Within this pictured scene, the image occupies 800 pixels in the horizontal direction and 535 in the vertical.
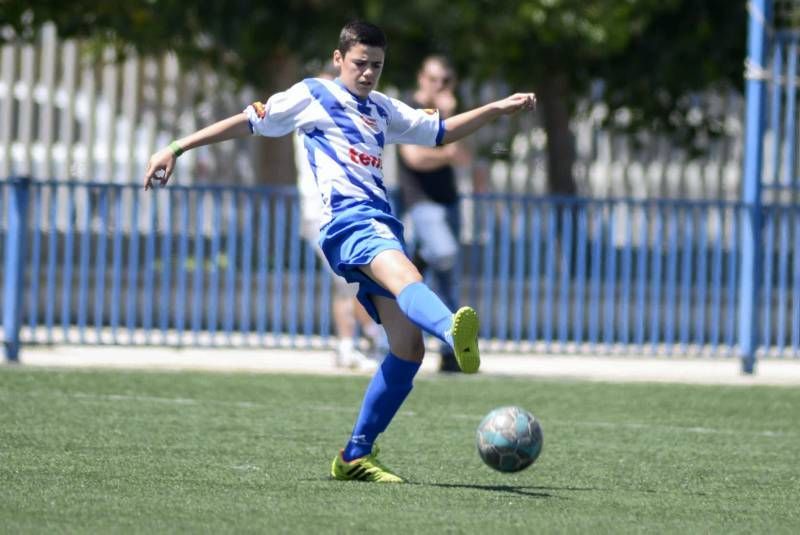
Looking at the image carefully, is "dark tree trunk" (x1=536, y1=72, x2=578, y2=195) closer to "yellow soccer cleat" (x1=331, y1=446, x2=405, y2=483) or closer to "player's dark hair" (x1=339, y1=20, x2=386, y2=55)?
"player's dark hair" (x1=339, y1=20, x2=386, y2=55)

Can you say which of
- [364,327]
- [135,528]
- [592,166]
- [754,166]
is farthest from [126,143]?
[135,528]

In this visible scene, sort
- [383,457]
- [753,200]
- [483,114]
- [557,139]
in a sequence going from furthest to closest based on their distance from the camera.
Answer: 1. [557,139]
2. [753,200]
3. [383,457]
4. [483,114]

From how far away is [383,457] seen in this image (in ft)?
27.7

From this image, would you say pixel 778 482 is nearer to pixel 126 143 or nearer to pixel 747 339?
pixel 747 339

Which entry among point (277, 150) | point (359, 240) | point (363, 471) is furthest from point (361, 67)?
point (277, 150)

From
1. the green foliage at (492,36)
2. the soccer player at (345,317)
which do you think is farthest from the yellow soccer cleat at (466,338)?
the green foliage at (492,36)

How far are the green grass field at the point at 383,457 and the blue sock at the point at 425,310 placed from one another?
0.66m

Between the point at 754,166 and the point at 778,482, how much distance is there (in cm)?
615

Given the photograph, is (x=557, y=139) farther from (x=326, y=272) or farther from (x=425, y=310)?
(x=425, y=310)

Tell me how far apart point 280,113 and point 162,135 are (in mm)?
12747

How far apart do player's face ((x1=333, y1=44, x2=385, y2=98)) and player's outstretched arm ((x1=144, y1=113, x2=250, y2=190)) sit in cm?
49

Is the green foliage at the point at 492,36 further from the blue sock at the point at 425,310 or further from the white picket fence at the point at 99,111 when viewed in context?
the blue sock at the point at 425,310

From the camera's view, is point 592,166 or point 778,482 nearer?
point 778,482

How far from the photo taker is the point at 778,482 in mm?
7867
